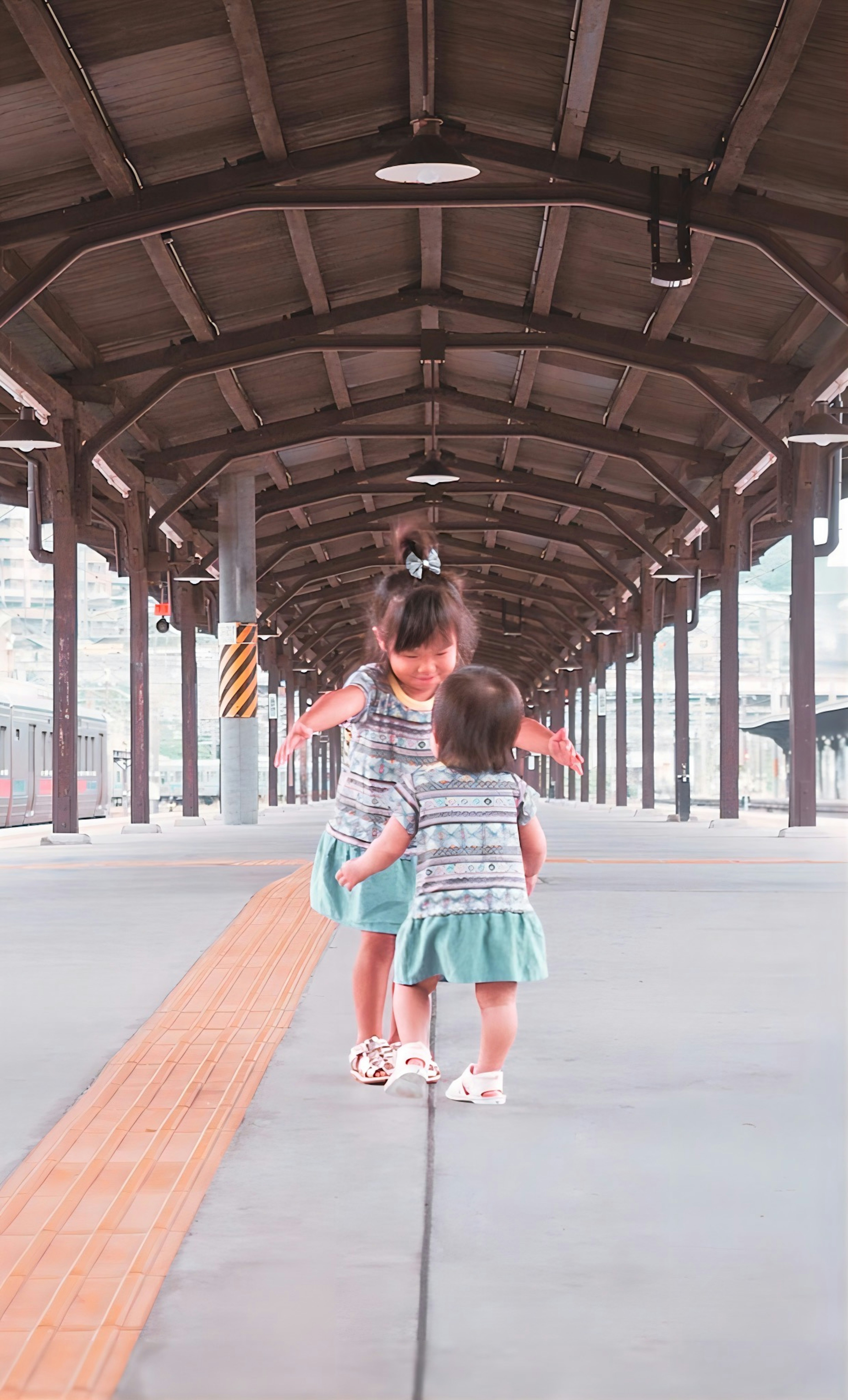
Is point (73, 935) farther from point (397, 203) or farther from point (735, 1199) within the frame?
point (397, 203)

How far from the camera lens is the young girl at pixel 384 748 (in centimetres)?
441

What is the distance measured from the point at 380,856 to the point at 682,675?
26166 millimetres

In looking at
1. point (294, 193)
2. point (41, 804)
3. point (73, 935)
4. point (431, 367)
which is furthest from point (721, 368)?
point (41, 804)

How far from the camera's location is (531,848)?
4.24 m

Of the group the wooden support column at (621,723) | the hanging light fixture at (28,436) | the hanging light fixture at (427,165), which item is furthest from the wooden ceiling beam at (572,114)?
the wooden support column at (621,723)

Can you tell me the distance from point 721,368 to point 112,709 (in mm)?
65062

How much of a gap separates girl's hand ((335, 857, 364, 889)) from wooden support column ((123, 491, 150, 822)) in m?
19.0

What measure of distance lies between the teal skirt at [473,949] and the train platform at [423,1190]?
33 centimetres

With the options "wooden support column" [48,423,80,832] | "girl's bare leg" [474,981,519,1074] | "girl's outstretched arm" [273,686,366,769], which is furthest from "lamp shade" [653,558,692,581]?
"girl's bare leg" [474,981,519,1074]

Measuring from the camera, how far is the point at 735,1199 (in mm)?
3084

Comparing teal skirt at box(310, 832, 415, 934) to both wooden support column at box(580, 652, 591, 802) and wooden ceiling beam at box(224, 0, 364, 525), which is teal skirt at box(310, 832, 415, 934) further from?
wooden support column at box(580, 652, 591, 802)


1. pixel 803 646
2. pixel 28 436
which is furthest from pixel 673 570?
pixel 28 436

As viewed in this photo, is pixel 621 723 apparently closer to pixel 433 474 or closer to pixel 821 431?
pixel 433 474

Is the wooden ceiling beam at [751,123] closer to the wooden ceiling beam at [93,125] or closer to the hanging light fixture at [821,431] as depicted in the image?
the hanging light fixture at [821,431]
